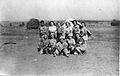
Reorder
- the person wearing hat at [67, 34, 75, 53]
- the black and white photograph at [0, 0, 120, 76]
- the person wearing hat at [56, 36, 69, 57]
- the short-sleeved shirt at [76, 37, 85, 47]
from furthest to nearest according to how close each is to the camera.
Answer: the short-sleeved shirt at [76, 37, 85, 47] < the person wearing hat at [67, 34, 75, 53] < the person wearing hat at [56, 36, 69, 57] < the black and white photograph at [0, 0, 120, 76]

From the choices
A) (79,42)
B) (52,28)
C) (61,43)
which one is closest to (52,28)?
(52,28)

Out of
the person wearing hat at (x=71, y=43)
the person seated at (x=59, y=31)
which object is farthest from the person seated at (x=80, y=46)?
the person seated at (x=59, y=31)

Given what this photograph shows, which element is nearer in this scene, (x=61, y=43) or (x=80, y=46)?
(x=61, y=43)

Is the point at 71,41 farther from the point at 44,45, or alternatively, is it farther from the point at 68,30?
the point at 44,45

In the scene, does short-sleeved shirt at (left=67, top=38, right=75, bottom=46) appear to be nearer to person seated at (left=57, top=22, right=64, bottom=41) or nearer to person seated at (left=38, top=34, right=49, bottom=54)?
person seated at (left=57, top=22, right=64, bottom=41)

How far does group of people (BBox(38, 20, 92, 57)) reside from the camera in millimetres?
6406

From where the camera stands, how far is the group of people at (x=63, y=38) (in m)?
6.41

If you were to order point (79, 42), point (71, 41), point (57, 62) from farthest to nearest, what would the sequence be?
1. point (79, 42)
2. point (71, 41)
3. point (57, 62)

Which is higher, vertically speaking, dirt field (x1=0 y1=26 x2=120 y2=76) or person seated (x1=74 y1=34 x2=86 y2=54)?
person seated (x1=74 y1=34 x2=86 y2=54)

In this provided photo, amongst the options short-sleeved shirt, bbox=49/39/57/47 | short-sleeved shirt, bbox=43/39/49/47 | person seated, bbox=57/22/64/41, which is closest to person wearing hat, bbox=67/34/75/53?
person seated, bbox=57/22/64/41

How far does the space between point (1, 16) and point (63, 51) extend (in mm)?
1843

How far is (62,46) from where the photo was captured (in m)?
6.40

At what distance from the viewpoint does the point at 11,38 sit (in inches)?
335

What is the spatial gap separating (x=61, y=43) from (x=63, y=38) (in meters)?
0.15
